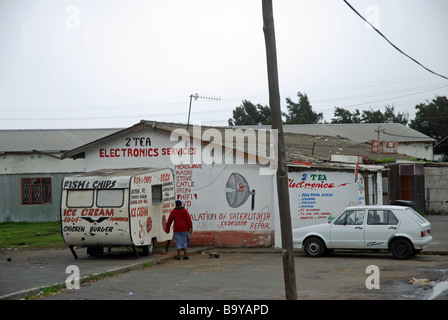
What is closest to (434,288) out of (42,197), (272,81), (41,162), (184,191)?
(272,81)

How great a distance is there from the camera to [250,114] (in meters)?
87.1

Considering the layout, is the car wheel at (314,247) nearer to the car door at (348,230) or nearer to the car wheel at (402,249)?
the car door at (348,230)

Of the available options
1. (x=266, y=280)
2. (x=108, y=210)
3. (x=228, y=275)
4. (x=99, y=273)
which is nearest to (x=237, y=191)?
(x=108, y=210)

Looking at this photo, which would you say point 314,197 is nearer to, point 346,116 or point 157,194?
point 157,194

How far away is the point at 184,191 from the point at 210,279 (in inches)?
306

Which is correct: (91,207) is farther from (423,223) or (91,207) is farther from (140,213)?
(423,223)

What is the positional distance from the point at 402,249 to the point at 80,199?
975 cm

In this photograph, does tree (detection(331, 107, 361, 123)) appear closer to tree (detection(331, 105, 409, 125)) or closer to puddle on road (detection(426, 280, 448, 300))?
tree (detection(331, 105, 409, 125))

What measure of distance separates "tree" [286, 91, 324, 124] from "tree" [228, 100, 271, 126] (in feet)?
15.1

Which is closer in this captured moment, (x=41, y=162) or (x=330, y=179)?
(x=330, y=179)

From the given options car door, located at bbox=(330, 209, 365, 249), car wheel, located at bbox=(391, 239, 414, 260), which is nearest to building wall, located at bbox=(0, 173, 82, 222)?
car door, located at bbox=(330, 209, 365, 249)

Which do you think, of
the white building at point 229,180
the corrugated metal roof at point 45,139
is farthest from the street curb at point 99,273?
the corrugated metal roof at point 45,139

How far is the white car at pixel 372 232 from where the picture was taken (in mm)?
17250
